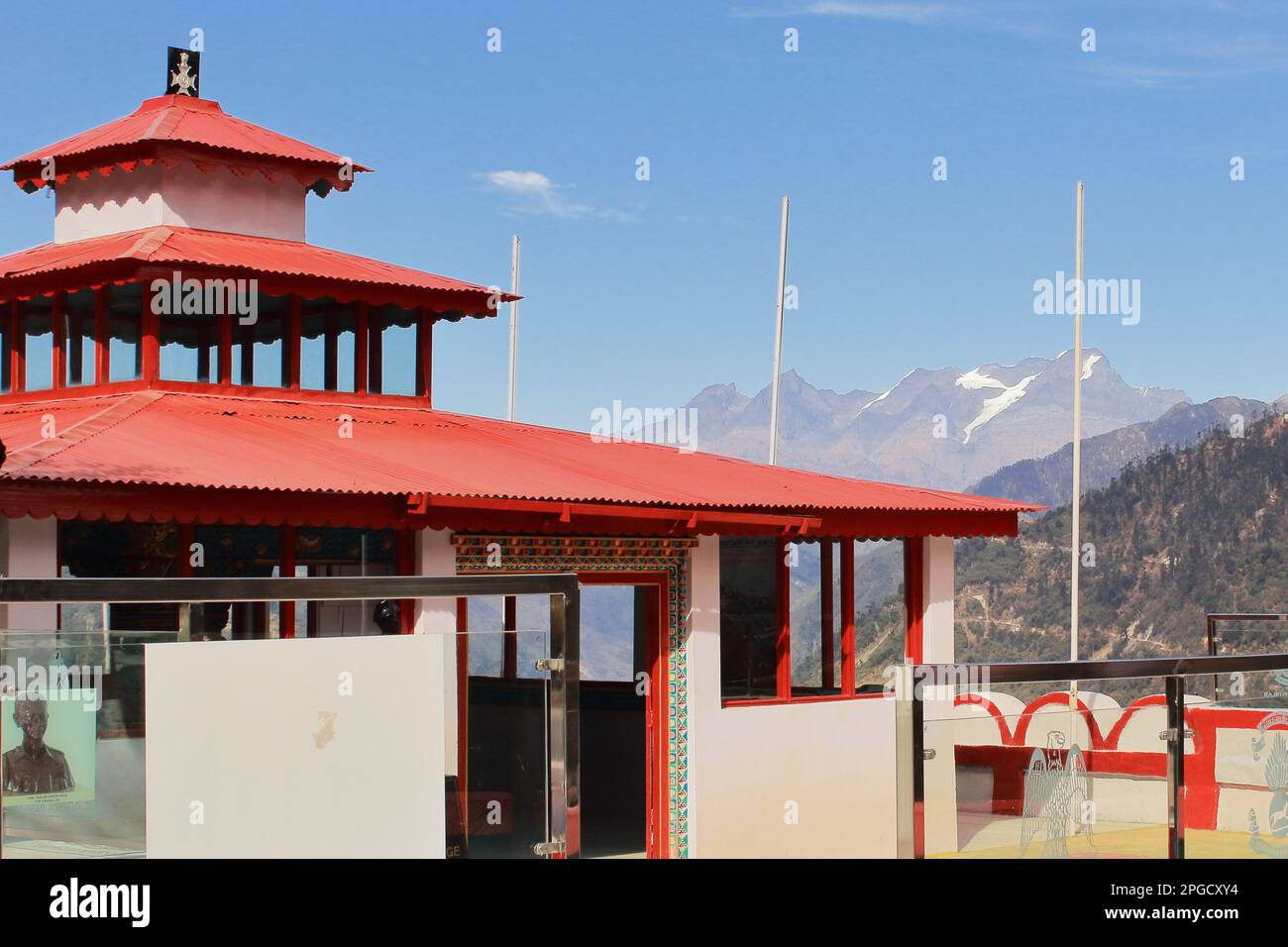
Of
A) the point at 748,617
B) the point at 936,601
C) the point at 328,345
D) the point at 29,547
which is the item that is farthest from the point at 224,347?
the point at 936,601

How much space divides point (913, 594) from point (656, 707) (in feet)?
11.4

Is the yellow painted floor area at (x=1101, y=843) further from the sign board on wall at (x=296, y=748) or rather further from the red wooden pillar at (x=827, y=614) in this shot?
the red wooden pillar at (x=827, y=614)

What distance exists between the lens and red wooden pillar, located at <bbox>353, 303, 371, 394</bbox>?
1672cm

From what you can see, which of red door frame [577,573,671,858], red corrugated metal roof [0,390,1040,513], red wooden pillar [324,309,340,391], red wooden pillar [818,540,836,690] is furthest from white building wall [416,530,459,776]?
red wooden pillar [818,540,836,690]

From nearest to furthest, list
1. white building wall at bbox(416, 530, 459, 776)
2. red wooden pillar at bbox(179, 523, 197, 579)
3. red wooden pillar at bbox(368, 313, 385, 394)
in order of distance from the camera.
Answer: red wooden pillar at bbox(179, 523, 197, 579), white building wall at bbox(416, 530, 459, 776), red wooden pillar at bbox(368, 313, 385, 394)

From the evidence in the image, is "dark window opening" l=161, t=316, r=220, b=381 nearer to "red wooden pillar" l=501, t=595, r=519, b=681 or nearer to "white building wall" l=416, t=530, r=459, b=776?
"white building wall" l=416, t=530, r=459, b=776

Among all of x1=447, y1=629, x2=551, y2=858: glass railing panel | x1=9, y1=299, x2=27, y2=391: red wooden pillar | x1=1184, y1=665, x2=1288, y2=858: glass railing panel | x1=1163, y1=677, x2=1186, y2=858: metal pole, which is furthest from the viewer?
x1=9, y1=299, x2=27, y2=391: red wooden pillar

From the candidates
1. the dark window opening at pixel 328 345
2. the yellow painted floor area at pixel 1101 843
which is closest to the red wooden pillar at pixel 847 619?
the dark window opening at pixel 328 345

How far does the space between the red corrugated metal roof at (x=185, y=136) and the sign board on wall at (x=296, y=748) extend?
11.5 metres

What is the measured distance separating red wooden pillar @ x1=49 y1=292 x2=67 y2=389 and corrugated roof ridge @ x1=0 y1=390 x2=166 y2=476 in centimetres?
69

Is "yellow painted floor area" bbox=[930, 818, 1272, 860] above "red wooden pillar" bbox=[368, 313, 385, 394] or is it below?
below

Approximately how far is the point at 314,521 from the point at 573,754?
5401mm

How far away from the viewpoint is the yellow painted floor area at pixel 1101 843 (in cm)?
784
